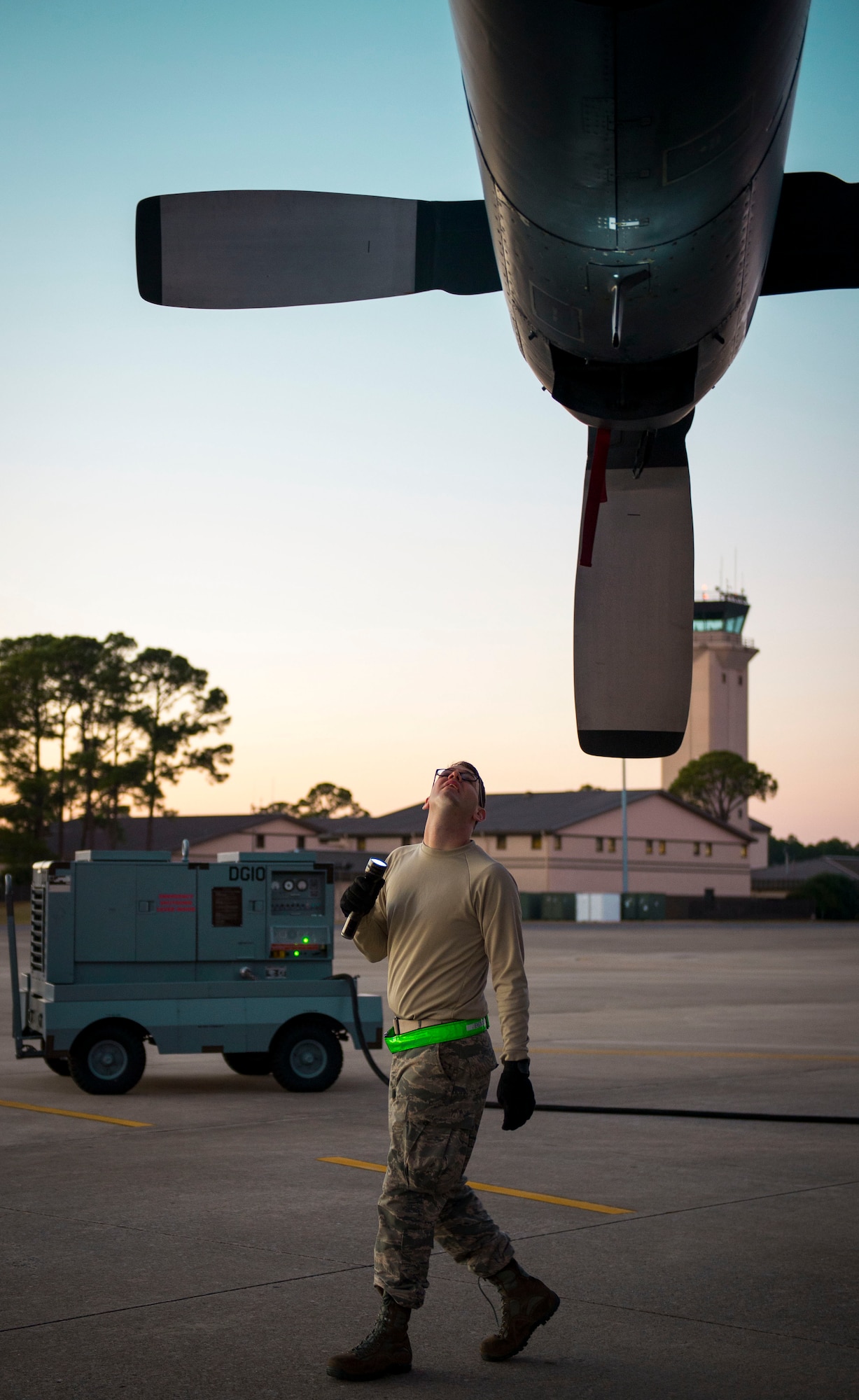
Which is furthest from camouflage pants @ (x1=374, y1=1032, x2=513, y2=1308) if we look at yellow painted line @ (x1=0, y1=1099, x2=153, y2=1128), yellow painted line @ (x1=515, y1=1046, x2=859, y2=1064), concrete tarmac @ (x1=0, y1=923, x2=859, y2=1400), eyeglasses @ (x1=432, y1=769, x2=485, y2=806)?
yellow painted line @ (x1=515, y1=1046, x2=859, y2=1064)

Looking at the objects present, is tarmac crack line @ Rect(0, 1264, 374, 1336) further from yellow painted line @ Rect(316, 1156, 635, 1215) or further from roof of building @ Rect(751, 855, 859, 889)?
roof of building @ Rect(751, 855, 859, 889)

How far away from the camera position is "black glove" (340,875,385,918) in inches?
189

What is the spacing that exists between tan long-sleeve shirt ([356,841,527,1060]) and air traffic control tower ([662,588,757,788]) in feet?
343

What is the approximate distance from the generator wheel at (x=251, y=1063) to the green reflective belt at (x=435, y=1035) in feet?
26.4

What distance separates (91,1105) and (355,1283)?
546cm

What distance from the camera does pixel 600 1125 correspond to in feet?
31.7

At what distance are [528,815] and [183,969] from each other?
69843 mm

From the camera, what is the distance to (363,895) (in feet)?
15.8

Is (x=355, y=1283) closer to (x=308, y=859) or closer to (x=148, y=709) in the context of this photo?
(x=308, y=859)

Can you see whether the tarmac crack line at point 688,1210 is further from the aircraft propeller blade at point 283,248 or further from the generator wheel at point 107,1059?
the generator wheel at point 107,1059

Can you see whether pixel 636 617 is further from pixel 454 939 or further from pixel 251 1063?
pixel 251 1063

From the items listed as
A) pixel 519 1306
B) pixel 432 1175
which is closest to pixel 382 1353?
pixel 519 1306

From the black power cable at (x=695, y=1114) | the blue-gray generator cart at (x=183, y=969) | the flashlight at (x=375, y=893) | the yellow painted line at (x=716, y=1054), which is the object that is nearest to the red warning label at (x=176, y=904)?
the blue-gray generator cart at (x=183, y=969)

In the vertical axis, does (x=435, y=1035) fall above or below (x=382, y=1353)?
above
